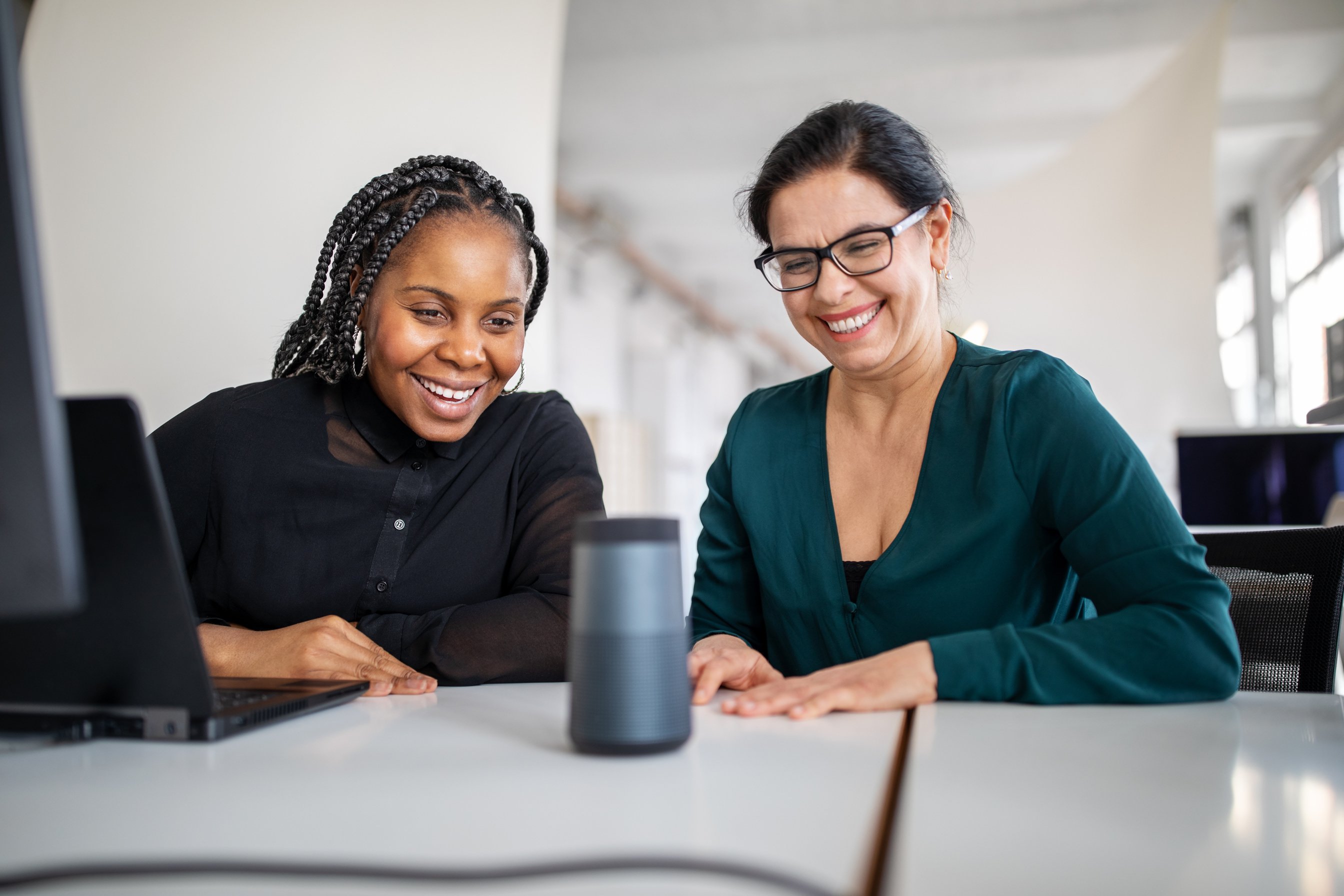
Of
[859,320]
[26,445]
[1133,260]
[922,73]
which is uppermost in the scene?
[922,73]

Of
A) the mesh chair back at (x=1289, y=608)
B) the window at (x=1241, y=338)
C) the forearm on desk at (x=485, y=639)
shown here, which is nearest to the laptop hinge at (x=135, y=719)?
the forearm on desk at (x=485, y=639)

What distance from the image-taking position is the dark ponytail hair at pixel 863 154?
1.44 metres

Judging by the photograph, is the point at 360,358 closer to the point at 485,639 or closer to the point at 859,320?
the point at 485,639

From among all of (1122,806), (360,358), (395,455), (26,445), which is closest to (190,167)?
(360,358)

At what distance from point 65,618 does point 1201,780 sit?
2.98 feet

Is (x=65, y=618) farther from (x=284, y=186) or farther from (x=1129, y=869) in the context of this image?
(x=284, y=186)

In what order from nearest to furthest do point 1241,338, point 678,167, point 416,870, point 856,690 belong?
1. point 416,870
2. point 856,690
3. point 678,167
4. point 1241,338

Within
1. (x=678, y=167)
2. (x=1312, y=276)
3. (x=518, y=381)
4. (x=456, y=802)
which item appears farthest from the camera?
(x=678, y=167)

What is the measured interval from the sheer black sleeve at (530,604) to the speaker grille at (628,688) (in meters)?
0.60

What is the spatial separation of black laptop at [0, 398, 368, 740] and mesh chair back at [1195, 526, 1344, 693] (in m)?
1.34

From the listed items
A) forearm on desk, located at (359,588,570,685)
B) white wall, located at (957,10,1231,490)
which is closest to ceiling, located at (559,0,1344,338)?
white wall, located at (957,10,1231,490)

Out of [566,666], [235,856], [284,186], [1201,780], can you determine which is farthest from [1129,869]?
[284,186]

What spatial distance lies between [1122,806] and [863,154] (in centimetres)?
106

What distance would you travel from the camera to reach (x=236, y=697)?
0.96m
